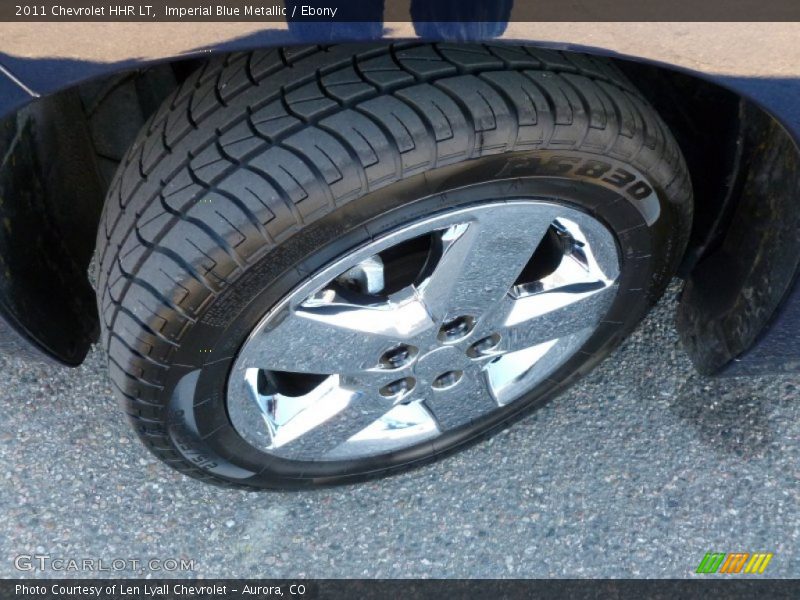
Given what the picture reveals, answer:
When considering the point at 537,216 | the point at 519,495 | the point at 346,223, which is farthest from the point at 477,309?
the point at 519,495

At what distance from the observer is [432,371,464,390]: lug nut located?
1.80 m

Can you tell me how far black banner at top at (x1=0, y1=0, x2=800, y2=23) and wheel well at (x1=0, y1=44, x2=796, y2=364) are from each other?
1.40 ft

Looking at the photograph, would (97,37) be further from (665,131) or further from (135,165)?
(665,131)

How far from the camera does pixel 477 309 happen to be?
5.40 ft

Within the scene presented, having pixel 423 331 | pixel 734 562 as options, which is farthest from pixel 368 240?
pixel 734 562

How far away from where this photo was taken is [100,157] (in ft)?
6.41

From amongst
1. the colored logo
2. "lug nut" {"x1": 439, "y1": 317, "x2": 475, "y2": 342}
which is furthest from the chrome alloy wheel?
the colored logo

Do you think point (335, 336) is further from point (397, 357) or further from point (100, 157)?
point (100, 157)

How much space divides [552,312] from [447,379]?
259 mm

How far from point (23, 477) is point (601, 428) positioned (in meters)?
1.35

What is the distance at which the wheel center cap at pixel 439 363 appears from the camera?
5.59 ft

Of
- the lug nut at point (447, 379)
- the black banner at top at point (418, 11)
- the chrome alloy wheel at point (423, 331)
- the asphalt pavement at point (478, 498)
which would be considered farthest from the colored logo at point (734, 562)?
the black banner at top at point (418, 11)

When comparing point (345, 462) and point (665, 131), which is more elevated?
point (665, 131)

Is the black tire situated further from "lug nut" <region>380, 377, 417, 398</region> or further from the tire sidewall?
"lug nut" <region>380, 377, 417, 398</region>
